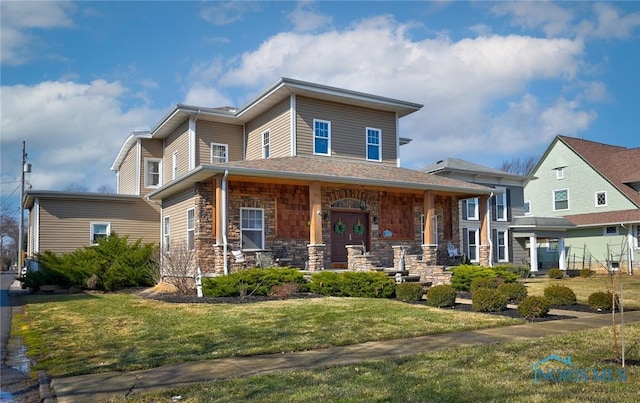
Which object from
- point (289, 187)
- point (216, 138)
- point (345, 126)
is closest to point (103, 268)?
point (216, 138)

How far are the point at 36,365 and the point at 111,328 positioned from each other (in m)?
2.76

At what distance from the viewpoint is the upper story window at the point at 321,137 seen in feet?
65.9

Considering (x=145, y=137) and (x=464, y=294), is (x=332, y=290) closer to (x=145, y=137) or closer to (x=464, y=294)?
(x=464, y=294)

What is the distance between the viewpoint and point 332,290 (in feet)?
47.9

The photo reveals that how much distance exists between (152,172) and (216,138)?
4.77 meters

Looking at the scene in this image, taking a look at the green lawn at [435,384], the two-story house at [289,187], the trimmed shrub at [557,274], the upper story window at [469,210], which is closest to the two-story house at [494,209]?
the upper story window at [469,210]

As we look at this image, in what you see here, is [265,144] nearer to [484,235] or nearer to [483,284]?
[484,235]

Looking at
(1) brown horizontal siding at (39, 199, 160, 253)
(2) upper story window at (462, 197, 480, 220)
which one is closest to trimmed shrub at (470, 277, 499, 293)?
(1) brown horizontal siding at (39, 199, 160, 253)

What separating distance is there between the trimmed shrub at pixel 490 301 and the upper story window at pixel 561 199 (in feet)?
86.4

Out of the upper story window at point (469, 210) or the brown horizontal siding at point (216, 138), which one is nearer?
the brown horizontal siding at point (216, 138)

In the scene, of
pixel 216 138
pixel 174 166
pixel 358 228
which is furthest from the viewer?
pixel 174 166

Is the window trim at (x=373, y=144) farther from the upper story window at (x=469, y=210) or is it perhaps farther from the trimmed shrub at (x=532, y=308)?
the trimmed shrub at (x=532, y=308)

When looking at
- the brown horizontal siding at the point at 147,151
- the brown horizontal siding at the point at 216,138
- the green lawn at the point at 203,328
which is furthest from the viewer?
the brown horizontal siding at the point at 147,151

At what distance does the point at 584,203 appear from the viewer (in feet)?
111
